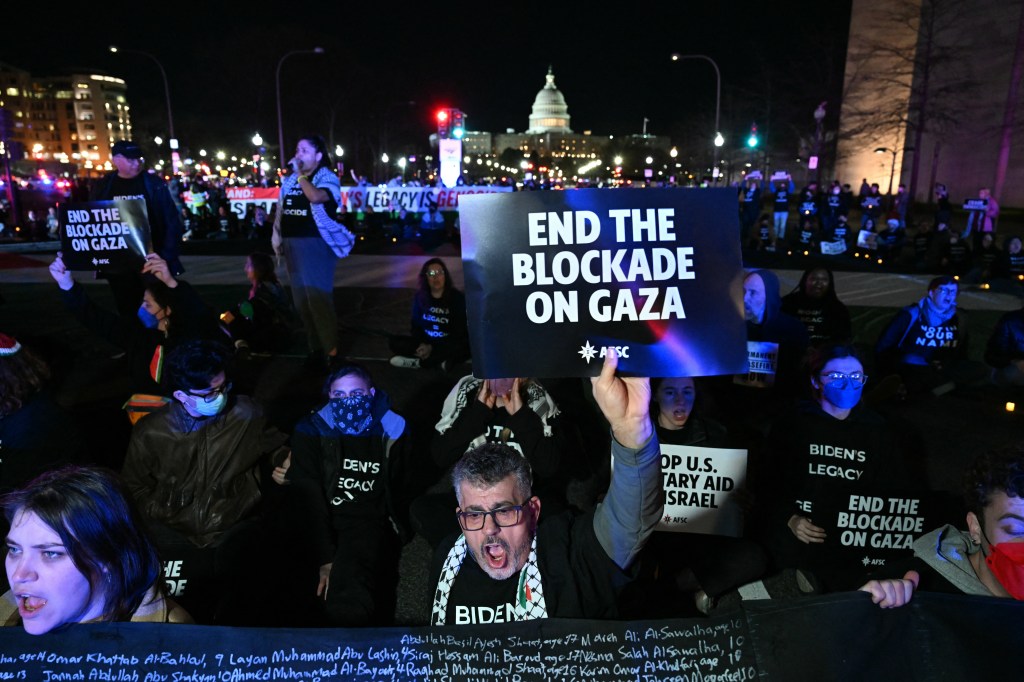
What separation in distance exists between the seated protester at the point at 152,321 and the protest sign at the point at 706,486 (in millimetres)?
3757

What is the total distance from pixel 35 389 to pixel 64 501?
2.33 metres

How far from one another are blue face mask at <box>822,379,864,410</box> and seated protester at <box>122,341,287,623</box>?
10.3 feet

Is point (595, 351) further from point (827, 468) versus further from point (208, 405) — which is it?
point (208, 405)

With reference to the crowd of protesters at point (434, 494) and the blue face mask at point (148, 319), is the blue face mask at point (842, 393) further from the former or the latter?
the blue face mask at point (148, 319)

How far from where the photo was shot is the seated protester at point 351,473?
13.1ft

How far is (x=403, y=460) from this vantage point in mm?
4242

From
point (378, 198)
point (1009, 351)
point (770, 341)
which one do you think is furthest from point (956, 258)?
point (378, 198)

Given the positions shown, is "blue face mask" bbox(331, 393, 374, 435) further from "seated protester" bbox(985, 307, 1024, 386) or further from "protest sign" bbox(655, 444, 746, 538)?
"seated protester" bbox(985, 307, 1024, 386)

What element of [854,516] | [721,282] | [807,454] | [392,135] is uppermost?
[392,135]

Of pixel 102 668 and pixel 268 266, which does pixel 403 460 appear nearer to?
pixel 102 668

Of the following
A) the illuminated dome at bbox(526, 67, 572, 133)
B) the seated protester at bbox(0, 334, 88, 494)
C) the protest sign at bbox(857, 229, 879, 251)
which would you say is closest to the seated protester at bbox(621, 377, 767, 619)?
the seated protester at bbox(0, 334, 88, 494)

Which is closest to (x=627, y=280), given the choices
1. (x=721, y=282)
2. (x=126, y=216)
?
(x=721, y=282)

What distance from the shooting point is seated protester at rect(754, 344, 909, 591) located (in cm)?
380

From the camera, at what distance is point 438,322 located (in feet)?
27.2
